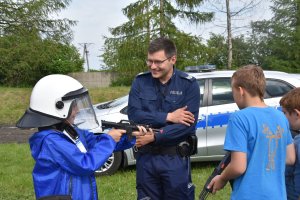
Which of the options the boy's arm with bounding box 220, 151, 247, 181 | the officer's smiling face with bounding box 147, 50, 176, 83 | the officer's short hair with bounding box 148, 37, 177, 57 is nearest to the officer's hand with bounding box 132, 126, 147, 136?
the boy's arm with bounding box 220, 151, 247, 181

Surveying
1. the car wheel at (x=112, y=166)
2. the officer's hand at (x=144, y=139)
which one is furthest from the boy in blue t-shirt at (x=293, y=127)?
the car wheel at (x=112, y=166)

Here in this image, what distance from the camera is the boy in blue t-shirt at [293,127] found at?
3.14 m

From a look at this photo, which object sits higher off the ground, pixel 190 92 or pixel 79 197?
pixel 190 92

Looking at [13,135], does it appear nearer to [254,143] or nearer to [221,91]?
[221,91]

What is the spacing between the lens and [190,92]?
366 cm

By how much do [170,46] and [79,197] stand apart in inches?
61.0

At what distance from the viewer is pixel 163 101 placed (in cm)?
365

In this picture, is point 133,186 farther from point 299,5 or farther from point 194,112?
point 299,5

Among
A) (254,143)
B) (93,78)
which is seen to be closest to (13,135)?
Answer: (254,143)

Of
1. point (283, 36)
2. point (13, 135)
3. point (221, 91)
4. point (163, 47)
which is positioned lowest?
point (13, 135)

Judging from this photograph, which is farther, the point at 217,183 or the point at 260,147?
the point at 217,183

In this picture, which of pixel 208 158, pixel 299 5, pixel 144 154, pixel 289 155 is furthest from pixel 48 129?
pixel 299 5

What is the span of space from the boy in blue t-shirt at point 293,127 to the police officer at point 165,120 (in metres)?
0.77

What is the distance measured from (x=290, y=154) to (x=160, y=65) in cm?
126
